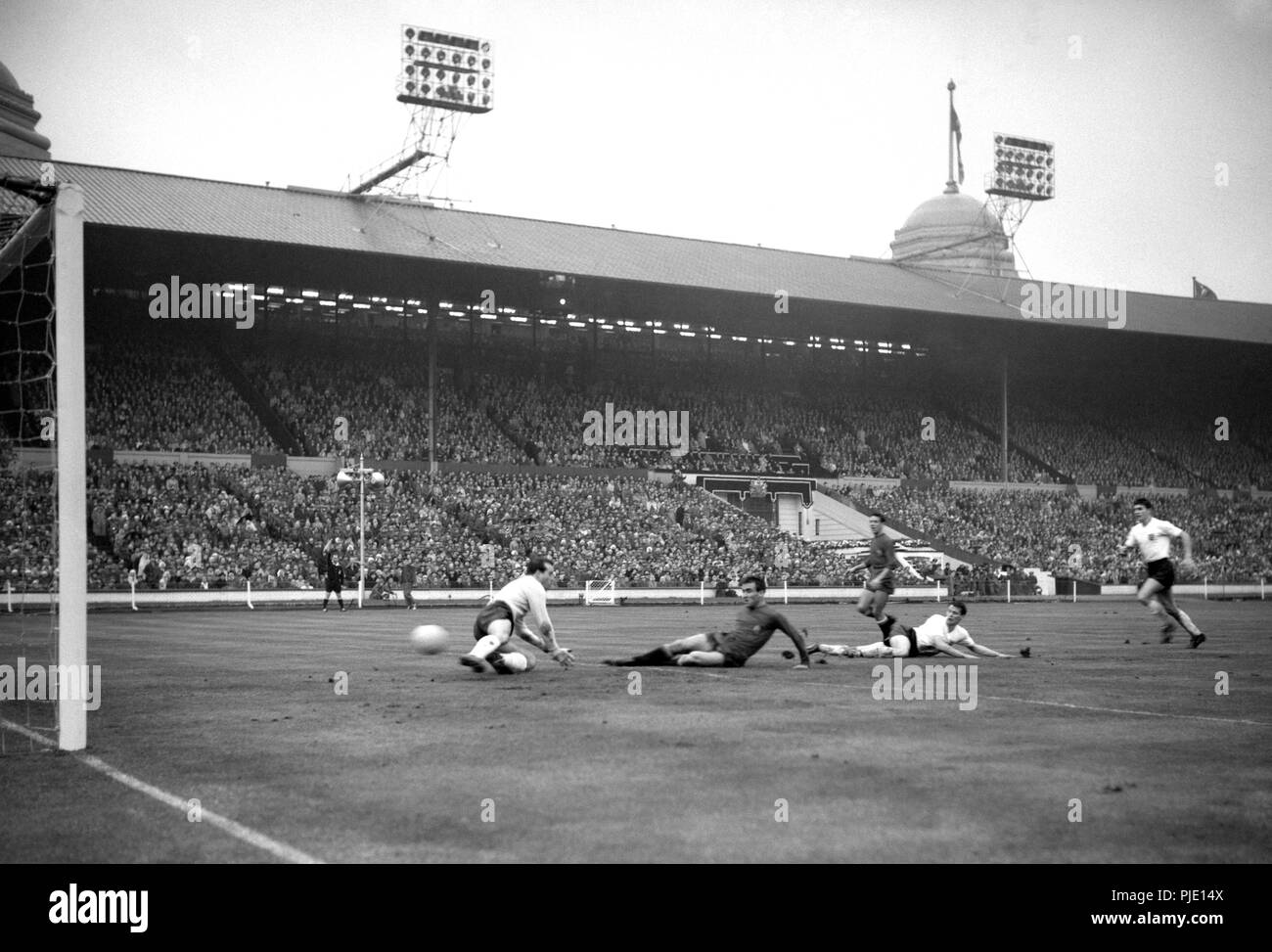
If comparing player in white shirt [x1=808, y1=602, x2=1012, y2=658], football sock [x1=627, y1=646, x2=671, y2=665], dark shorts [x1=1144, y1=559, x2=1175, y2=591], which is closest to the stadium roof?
football sock [x1=627, y1=646, x2=671, y2=665]

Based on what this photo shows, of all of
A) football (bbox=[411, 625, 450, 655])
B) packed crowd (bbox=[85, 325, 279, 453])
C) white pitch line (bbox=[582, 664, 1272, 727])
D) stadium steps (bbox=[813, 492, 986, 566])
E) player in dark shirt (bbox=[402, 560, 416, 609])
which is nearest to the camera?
white pitch line (bbox=[582, 664, 1272, 727])

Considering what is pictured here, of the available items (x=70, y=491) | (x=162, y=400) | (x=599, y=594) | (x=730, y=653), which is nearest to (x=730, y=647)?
(x=730, y=653)

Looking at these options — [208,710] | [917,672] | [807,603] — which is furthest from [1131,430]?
[208,710]

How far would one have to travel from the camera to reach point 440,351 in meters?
60.6

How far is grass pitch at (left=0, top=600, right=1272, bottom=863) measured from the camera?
608cm

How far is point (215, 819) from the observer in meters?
6.78

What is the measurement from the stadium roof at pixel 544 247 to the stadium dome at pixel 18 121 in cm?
1392

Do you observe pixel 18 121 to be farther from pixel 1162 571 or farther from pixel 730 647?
pixel 1162 571

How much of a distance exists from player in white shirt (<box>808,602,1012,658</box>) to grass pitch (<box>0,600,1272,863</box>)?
3.80 feet

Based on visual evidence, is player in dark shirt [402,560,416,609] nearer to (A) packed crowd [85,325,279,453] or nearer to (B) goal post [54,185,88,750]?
(A) packed crowd [85,325,279,453]

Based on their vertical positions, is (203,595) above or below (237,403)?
below

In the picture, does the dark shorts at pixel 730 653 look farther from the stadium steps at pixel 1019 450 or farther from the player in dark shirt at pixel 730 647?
the stadium steps at pixel 1019 450
